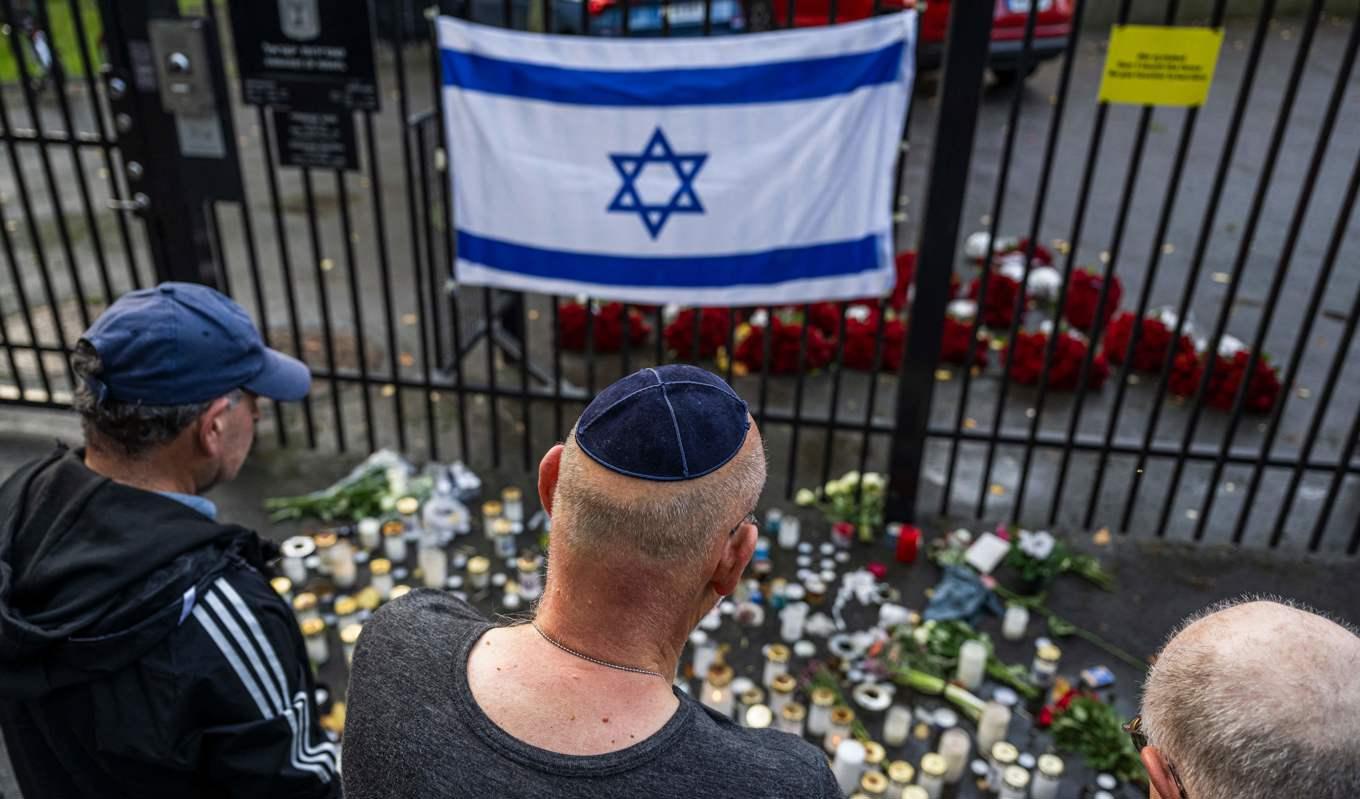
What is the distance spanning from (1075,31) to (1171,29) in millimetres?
309

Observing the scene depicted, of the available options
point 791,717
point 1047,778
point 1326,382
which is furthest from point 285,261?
point 1326,382

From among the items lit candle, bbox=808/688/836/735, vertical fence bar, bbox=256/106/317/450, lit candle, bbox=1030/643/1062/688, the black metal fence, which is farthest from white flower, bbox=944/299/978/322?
vertical fence bar, bbox=256/106/317/450

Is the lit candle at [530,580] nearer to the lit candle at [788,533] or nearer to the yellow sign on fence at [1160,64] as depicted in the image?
the lit candle at [788,533]

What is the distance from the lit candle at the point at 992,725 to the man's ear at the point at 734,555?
218cm

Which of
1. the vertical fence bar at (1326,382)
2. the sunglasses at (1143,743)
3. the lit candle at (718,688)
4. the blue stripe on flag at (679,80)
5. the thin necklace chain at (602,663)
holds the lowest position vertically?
the lit candle at (718,688)

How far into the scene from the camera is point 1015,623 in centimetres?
393

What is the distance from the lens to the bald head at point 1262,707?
137 cm

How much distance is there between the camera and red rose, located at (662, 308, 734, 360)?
5.86m

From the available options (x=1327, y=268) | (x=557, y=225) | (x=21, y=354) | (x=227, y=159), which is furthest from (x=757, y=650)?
(x=21, y=354)

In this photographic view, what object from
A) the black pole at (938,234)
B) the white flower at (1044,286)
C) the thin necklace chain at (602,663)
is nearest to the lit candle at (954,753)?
the black pole at (938,234)

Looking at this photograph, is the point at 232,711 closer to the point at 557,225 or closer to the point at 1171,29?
the point at 557,225

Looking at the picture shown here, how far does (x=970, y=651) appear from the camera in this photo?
3680 millimetres

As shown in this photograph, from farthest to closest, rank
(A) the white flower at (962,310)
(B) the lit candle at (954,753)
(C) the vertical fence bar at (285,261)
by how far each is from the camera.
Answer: (A) the white flower at (962,310), (C) the vertical fence bar at (285,261), (B) the lit candle at (954,753)

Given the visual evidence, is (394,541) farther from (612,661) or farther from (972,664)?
(612,661)
